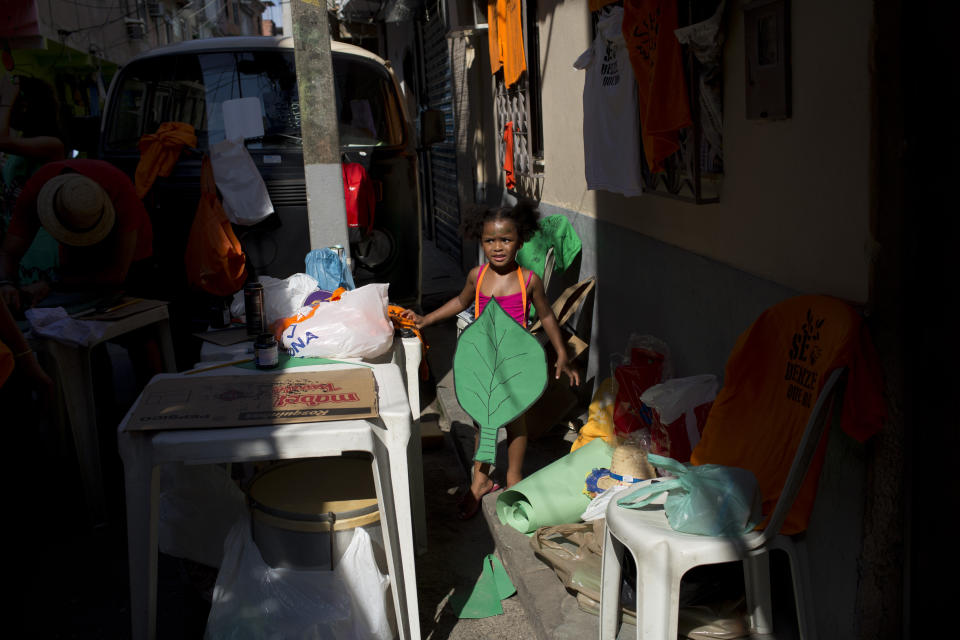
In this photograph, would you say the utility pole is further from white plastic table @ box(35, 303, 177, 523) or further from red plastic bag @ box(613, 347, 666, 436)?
red plastic bag @ box(613, 347, 666, 436)

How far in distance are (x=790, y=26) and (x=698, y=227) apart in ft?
3.26

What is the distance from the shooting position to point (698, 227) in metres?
3.31

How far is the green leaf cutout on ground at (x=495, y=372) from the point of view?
146 inches

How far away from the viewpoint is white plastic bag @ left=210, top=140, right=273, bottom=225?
5316 millimetres

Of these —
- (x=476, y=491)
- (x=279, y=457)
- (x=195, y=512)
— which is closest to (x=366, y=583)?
(x=279, y=457)

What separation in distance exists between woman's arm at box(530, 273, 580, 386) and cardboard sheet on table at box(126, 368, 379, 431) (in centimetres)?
130

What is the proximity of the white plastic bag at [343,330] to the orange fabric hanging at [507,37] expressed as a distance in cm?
360

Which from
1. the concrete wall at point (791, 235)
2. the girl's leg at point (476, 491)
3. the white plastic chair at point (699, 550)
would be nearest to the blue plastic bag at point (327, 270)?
the girl's leg at point (476, 491)

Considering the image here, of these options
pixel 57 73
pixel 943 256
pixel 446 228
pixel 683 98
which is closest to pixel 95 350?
pixel 683 98

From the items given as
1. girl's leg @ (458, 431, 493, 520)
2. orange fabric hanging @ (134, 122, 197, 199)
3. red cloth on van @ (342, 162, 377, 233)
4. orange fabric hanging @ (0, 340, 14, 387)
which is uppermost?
orange fabric hanging @ (134, 122, 197, 199)

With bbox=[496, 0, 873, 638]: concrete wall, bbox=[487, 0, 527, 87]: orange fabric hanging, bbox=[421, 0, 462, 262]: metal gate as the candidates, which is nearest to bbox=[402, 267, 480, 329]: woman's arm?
→ bbox=[496, 0, 873, 638]: concrete wall

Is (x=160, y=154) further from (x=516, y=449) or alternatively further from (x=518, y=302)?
(x=516, y=449)

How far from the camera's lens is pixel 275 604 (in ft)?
8.54

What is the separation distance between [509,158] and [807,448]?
550 cm
